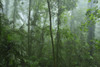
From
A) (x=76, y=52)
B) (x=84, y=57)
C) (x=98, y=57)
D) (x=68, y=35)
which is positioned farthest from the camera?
(x=98, y=57)

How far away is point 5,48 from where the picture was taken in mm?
1982

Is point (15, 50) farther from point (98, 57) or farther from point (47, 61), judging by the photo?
point (98, 57)

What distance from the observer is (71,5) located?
4688 millimetres

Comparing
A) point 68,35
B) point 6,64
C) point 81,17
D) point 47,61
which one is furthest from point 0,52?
point 81,17

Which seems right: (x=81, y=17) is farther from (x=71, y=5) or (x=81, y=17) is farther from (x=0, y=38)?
(x=0, y=38)

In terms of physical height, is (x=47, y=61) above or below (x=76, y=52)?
below

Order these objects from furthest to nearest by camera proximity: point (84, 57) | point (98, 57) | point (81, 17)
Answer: point (81, 17) → point (98, 57) → point (84, 57)

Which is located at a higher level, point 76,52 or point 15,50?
point 15,50

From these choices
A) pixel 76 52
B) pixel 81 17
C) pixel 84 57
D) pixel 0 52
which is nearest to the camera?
pixel 0 52

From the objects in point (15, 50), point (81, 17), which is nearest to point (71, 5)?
point (15, 50)

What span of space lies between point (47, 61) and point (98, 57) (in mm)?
3125

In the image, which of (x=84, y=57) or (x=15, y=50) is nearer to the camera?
(x=15, y=50)

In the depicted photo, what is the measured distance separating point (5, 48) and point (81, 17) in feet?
37.6

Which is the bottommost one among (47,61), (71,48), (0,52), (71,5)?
A: (47,61)
